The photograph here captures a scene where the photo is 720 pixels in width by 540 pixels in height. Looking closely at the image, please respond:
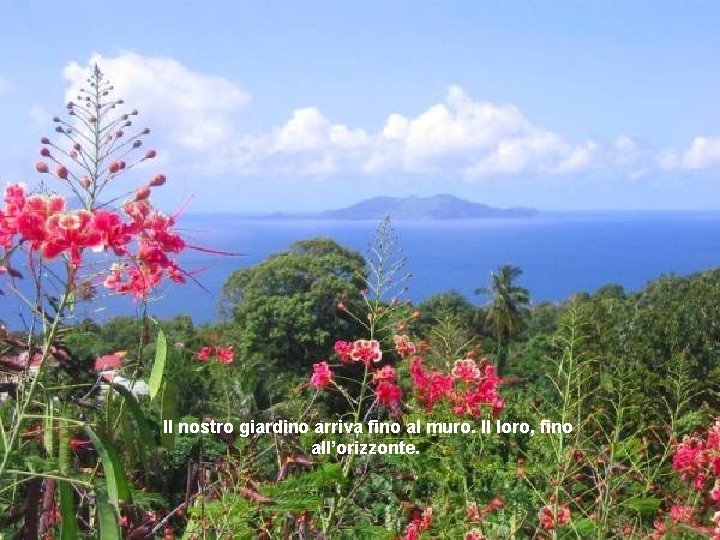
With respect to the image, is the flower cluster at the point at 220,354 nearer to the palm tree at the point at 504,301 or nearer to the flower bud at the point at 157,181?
the flower bud at the point at 157,181

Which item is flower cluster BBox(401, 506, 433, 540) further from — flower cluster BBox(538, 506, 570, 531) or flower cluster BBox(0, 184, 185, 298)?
flower cluster BBox(0, 184, 185, 298)

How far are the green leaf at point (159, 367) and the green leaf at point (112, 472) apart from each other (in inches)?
7.0

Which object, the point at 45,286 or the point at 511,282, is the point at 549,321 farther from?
the point at 45,286

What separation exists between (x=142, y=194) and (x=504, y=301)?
71.4 feet

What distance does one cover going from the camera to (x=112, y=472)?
123cm

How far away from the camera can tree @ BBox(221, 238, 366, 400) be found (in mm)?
19156

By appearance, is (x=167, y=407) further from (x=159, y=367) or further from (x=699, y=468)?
(x=699, y=468)

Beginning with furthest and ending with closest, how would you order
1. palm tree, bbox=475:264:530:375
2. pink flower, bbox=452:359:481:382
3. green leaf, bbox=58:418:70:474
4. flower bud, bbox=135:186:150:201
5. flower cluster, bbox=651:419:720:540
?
palm tree, bbox=475:264:530:375, pink flower, bbox=452:359:481:382, flower cluster, bbox=651:419:720:540, flower bud, bbox=135:186:150:201, green leaf, bbox=58:418:70:474

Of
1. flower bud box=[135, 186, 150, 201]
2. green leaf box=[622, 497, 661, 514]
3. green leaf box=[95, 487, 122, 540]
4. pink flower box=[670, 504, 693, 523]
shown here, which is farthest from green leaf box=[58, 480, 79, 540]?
pink flower box=[670, 504, 693, 523]

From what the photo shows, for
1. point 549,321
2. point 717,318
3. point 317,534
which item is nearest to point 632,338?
point 717,318

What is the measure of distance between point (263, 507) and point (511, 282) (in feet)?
71.0

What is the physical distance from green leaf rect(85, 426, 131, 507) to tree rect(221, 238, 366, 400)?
16765 mm

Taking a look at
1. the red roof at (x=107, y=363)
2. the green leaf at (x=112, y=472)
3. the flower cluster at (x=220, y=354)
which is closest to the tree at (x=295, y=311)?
the flower cluster at (x=220, y=354)

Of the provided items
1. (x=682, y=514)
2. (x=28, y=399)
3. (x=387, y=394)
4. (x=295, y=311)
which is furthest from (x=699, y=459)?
(x=295, y=311)
